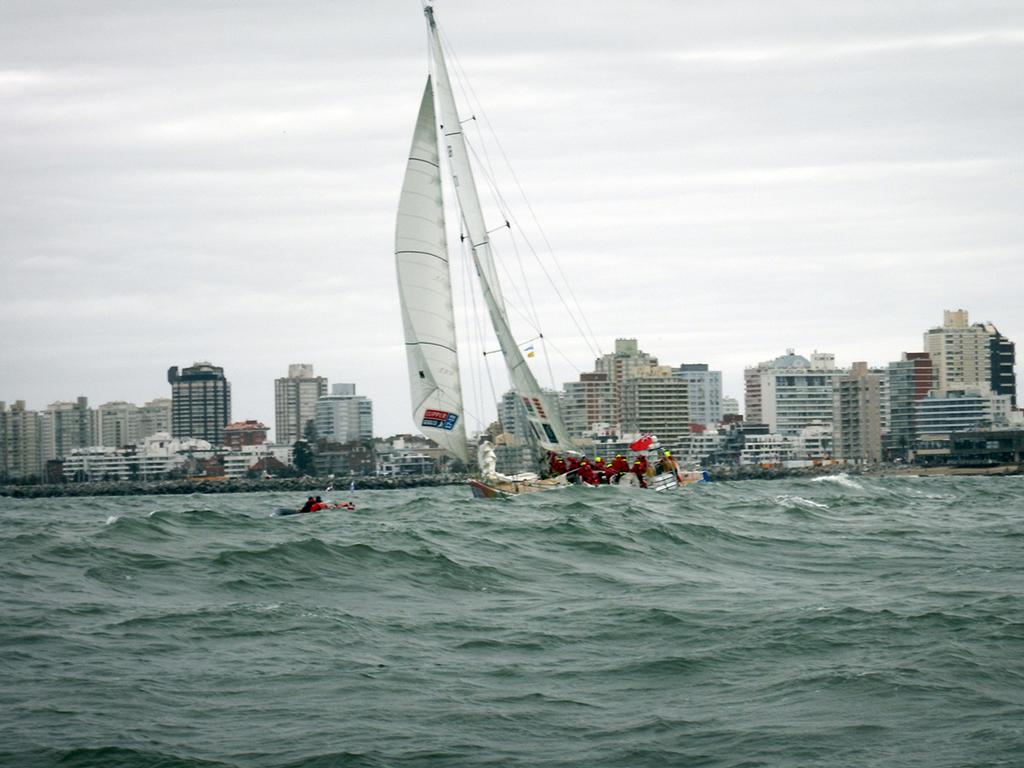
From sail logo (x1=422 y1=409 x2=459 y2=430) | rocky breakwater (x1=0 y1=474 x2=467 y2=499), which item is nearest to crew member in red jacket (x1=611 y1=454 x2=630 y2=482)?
sail logo (x1=422 y1=409 x2=459 y2=430)

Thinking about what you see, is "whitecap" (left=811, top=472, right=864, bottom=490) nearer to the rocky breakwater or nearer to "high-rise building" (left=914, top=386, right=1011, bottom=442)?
the rocky breakwater

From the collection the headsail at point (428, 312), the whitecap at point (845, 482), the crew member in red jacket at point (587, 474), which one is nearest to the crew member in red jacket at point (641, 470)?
the crew member in red jacket at point (587, 474)

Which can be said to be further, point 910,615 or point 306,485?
point 306,485

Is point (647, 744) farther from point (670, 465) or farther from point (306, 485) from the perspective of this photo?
point (306, 485)

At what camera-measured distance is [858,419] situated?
193m

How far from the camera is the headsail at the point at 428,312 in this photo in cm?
4662

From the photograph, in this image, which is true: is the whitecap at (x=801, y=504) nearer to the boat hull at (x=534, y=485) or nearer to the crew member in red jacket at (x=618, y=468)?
the boat hull at (x=534, y=485)

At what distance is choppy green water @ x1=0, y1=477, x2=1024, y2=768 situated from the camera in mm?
11734

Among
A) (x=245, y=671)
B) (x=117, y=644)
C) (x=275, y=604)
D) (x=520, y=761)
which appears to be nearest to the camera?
(x=520, y=761)

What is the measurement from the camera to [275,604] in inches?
736

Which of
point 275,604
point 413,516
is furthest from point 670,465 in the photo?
point 275,604

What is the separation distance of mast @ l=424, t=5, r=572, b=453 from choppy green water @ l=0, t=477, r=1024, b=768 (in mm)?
22850

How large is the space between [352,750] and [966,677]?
6.34 m

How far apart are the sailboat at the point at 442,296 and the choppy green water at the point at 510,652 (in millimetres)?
19859
